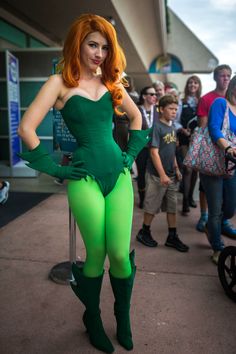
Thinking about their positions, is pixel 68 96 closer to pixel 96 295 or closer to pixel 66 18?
pixel 96 295

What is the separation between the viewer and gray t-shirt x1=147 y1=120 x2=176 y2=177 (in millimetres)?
3250

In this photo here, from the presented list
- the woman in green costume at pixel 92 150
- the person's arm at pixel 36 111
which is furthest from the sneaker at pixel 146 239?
the person's arm at pixel 36 111

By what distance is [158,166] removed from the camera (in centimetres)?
312

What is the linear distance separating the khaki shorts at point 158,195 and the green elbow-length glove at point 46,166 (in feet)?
5.60

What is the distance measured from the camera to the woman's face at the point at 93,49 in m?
1.75

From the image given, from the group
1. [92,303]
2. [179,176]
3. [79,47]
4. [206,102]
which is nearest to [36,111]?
[79,47]

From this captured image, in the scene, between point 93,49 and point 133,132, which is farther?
point 133,132

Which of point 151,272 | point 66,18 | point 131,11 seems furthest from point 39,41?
point 151,272

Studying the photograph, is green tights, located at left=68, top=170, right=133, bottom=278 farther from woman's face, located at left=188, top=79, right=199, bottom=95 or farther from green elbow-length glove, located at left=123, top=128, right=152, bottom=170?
woman's face, located at left=188, top=79, right=199, bottom=95

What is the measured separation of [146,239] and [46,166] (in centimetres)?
202

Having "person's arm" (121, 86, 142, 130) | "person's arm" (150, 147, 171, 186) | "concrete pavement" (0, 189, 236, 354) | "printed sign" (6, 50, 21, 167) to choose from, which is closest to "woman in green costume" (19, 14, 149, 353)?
"person's arm" (121, 86, 142, 130)

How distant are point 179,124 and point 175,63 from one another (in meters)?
13.0

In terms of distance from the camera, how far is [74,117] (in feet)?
5.74

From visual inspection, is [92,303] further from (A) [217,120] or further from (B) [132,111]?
(A) [217,120]
